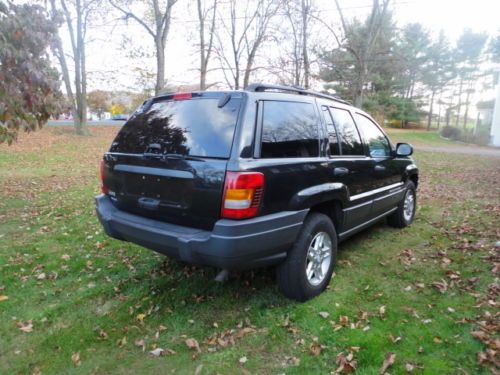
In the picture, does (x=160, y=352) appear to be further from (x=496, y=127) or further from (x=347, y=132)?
(x=496, y=127)

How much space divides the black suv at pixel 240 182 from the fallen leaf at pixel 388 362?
894 mm

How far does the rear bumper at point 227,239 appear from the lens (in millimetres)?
2787

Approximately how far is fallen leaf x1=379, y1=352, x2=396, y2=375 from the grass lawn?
0.5 inches

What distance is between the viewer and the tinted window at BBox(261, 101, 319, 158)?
10.3 ft

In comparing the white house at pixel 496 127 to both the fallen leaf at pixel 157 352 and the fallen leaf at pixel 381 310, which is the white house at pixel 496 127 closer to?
the fallen leaf at pixel 381 310

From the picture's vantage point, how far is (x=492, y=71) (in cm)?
4731

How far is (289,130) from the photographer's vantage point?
337 cm

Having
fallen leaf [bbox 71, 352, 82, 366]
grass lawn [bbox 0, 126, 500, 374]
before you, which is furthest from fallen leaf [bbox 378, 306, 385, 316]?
fallen leaf [bbox 71, 352, 82, 366]

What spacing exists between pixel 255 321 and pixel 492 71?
55.6 meters

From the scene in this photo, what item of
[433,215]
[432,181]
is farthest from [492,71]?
[433,215]

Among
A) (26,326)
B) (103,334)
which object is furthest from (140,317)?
(26,326)

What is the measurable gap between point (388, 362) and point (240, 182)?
165 centimetres

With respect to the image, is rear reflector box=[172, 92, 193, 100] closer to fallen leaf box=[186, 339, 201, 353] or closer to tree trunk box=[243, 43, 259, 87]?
fallen leaf box=[186, 339, 201, 353]

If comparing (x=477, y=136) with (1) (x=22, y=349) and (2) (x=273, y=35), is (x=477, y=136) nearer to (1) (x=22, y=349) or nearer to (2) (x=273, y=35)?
(2) (x=273, y=35)
